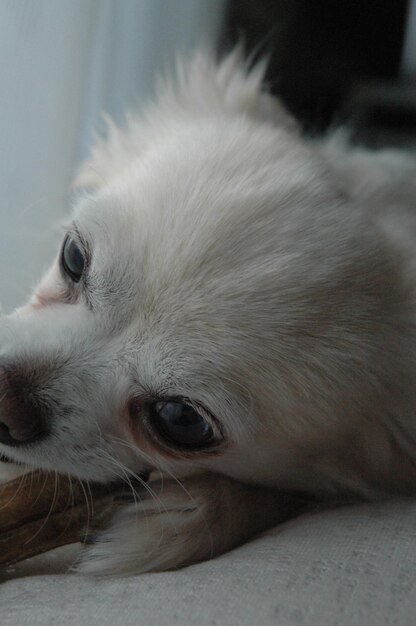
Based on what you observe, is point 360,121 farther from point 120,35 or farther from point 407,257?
point 407,257

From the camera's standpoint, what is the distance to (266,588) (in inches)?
30.0

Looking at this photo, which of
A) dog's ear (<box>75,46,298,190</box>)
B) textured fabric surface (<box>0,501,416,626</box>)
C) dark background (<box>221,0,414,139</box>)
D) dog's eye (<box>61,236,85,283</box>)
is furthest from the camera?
dark background (<box>221,0,414,139</box>)

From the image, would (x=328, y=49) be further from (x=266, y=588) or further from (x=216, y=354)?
(x=266, y=588)

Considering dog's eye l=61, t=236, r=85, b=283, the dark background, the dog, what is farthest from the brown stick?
the dark background

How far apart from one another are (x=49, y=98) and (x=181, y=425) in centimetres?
74

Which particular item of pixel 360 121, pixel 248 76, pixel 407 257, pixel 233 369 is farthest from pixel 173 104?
pixel 360 121

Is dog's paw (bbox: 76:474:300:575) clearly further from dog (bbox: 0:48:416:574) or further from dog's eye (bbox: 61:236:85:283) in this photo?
dog's eye (bbox: 61:236:85:283)

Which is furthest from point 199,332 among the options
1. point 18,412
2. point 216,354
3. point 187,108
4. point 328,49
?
point 328,49

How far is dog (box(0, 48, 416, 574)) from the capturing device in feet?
3.24

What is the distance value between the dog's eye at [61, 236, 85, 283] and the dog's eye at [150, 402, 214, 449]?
0.26 meters

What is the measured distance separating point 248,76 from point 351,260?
25.7 inches

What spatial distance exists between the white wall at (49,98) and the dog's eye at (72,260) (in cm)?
24

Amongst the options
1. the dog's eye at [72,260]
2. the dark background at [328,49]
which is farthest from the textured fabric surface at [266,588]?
the dark background at [328,49]

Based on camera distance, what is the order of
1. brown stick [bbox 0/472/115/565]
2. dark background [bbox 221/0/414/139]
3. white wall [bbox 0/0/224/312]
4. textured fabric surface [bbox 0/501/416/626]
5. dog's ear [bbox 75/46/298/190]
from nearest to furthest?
textured fabric surface [bbox 0/501/416/626]
brown stick [bbox 0/472/115/565]
white wall [bbox 0/0/224/312]
dog's ear [bbox 75/46/298/190]
dark background [bbox 221/0/414/139]
